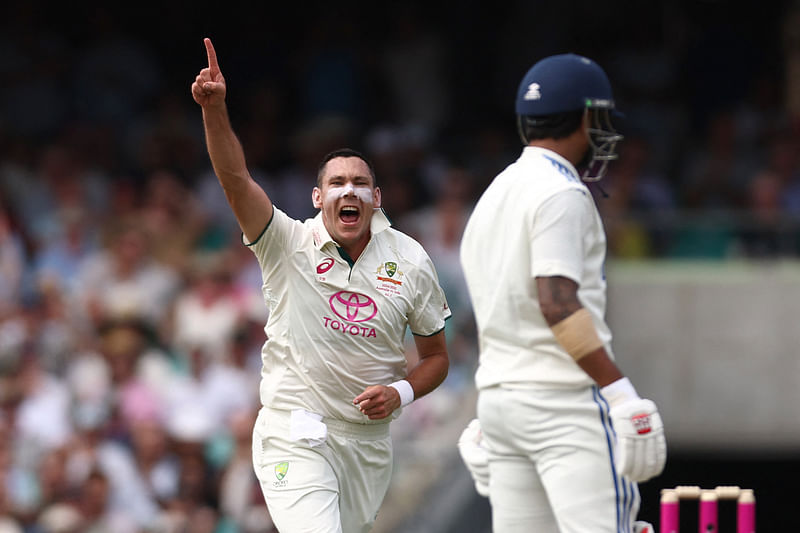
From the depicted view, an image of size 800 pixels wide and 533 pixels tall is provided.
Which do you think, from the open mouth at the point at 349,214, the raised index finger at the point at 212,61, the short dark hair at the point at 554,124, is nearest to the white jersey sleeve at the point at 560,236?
the short dark hair at the point at 554,124

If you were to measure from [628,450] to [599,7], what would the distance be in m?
8.62

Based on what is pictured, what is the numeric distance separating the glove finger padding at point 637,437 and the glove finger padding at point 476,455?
26.3 inches

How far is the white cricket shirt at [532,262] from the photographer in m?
4.13

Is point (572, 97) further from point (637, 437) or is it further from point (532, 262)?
point (637, 437)

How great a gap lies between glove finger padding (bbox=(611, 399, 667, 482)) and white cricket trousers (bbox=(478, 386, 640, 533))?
118 millimetres

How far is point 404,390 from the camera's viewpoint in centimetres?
488

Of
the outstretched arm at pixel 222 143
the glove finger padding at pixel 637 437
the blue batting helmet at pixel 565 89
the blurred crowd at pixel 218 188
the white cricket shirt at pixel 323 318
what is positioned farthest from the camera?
the blurred crowd at pixel 218 188

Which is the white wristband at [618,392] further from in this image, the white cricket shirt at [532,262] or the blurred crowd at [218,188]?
the blurred crowd at [218,188]

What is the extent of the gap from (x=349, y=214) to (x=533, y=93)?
0.88m

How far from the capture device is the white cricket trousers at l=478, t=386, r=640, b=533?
13.5ft

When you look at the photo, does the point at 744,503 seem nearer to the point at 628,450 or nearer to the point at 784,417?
the point at 628,450

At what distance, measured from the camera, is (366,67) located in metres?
12.0

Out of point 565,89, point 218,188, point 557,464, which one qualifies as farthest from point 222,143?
point 218,188

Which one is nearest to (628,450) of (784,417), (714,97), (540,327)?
(540,327)
